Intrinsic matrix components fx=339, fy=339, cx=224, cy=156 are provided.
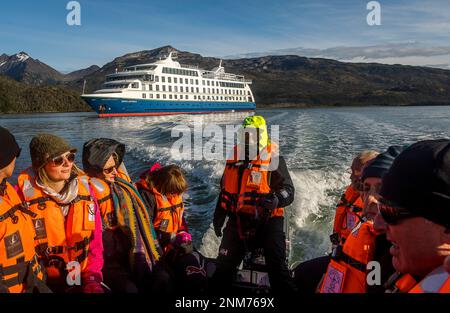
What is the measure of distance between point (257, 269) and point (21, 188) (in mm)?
2334

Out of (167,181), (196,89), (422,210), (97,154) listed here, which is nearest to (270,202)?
(167,181)

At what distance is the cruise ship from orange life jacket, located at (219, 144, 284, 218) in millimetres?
42358

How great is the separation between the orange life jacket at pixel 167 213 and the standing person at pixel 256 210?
21.4 inches

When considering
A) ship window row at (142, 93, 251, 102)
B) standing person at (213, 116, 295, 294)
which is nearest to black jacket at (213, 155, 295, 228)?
standing person at (213, 116, 295, 294)

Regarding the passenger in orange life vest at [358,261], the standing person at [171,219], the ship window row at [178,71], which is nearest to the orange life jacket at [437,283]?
the passenger in orange life vest at [358,261]

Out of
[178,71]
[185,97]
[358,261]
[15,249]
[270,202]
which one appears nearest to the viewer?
[358,261]

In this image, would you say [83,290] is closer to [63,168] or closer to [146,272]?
[146,272]

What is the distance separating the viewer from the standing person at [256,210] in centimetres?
344

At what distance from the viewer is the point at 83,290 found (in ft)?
8.20

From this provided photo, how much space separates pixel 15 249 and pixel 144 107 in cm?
4487

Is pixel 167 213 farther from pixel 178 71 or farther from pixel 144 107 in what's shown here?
pixel 178 71

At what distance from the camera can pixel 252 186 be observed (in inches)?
137

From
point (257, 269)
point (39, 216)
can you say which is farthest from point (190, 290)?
point (39, 216)

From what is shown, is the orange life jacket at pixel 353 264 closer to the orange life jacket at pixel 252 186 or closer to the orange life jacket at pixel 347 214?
the orange life jacket at pixel 347 214
